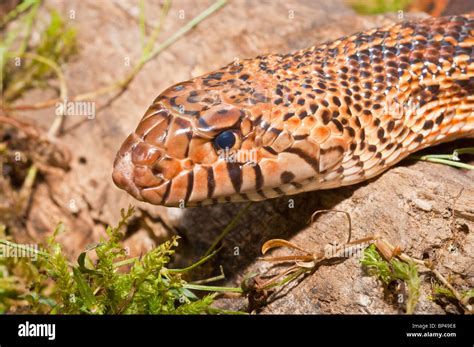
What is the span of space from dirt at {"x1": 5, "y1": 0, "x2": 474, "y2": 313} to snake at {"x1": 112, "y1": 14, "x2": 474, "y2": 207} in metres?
0.28

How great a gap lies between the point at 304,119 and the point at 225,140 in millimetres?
493

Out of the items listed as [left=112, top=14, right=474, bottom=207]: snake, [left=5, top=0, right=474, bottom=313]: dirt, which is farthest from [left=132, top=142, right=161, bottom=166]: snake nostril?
[left=5, top=0, right=474, bottom=313]: dirt

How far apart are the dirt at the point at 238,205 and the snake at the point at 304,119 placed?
0.28 metres

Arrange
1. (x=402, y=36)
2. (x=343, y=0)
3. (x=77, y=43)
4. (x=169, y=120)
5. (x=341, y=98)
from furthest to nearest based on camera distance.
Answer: (x=343, y=0), (x=77, y=43), (x=402, y=36), (x=341, y=98), (x=169, y=120)

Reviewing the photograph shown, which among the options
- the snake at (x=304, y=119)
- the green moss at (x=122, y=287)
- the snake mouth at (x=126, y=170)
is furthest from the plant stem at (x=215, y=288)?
the snake mouth at (x=126, y=170)

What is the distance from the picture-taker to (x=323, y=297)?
358 centimetres

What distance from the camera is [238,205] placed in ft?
14.3

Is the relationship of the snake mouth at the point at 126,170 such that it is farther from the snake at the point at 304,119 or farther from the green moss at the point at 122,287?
the green moss at the point at 122,287

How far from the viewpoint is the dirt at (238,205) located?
3.59 meters

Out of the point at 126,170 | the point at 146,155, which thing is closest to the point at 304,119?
the point at 146,155
